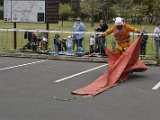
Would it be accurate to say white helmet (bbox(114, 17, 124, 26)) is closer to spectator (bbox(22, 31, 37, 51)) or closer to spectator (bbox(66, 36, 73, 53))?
spectator (bbox(66, 36, 73, 53))

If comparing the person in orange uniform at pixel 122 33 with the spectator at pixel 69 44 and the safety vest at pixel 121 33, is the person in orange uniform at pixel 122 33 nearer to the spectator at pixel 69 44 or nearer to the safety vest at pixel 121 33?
the safety vest at pixel 121 33

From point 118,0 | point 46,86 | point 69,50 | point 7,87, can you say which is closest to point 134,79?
point 46,86

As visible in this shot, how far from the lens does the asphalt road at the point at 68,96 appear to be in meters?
8.29

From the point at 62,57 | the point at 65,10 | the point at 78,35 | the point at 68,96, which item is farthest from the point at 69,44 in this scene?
the point at 65,10

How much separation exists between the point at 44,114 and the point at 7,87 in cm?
318

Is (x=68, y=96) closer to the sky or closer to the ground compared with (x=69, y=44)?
closer to the ground

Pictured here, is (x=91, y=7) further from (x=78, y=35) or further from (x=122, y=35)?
(x=122, y=35)

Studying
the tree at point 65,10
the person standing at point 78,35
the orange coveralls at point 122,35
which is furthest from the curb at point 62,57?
the tree at point 65,10

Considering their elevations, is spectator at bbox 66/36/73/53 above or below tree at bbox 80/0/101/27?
below

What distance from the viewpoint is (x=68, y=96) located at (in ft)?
33.3

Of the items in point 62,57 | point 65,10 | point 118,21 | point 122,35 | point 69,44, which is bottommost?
point 62,57

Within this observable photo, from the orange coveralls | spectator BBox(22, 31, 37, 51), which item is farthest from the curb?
the orange coveralls

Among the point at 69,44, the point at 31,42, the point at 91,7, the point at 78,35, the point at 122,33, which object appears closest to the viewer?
the point at 122,33

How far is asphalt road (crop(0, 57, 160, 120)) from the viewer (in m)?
8.29
